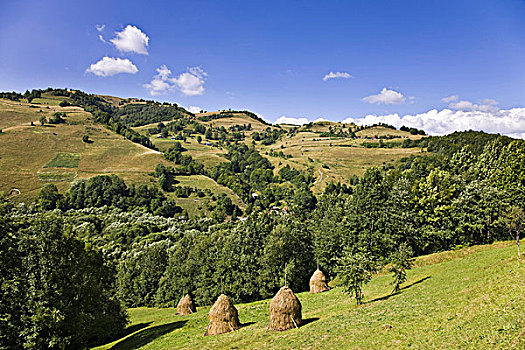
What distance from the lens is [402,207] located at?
186 ft

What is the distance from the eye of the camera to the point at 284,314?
86.9 ft

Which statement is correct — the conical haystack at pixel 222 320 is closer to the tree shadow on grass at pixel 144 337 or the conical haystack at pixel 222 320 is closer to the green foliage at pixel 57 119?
the tree shadow on grass at pixel 144 337

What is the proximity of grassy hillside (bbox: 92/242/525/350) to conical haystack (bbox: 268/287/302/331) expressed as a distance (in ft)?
3.36

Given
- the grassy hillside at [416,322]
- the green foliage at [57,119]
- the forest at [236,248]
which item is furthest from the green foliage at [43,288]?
the green foliage at [57,119]

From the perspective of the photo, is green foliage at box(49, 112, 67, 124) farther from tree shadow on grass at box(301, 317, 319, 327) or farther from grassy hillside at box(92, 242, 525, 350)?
tree shadow on grass at box(301, 317, 319, 327)

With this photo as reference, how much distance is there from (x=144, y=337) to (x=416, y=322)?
1156 inches

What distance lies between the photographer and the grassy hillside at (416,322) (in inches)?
610

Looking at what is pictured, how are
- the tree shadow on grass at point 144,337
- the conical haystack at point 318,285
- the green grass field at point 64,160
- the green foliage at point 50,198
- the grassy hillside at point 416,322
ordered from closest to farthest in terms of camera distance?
the grassy hillside at point 416,322, the tree shadow on grass at point 144,337, the conical haystack at point 318,285, the green foliage at point 50,198, the green grass field at point 64,160

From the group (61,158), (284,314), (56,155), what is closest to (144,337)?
(284,314)

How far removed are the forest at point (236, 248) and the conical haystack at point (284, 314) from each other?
7055mm

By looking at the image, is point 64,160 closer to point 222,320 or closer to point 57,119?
point 57,119

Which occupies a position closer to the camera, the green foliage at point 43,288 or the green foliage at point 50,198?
the green foliage at point 43,288

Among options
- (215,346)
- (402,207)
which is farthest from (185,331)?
(402,207)

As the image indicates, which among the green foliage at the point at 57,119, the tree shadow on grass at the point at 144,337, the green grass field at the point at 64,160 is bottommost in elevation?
the tree shadow on grass at the point at 144,337
